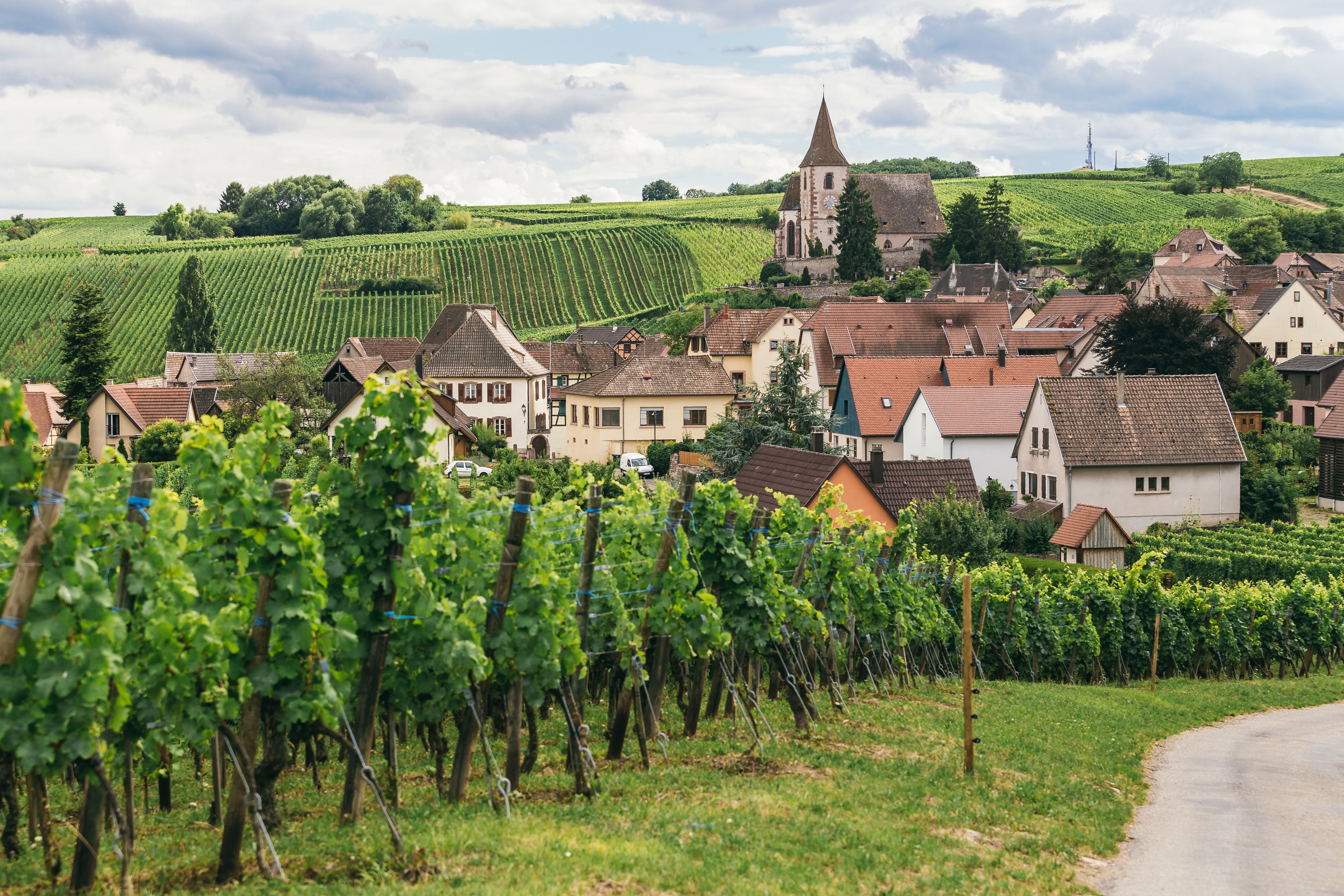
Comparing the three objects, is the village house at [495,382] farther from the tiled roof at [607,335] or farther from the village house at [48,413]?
the tiled roof at [607,335]

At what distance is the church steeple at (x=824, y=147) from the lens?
136250 millimetres

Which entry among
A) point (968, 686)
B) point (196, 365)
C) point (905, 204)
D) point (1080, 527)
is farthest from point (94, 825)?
point (905, 204)

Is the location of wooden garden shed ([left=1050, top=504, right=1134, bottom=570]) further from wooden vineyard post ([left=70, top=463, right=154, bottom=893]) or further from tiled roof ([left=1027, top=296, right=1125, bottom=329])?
tiled roof ([left=1027, top=296, right=1125, bottom=329])

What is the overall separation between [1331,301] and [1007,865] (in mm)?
91632

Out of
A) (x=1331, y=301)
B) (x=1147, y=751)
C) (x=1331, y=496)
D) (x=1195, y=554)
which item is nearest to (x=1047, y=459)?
(x=1195, y=554)

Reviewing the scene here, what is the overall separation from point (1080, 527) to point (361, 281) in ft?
308

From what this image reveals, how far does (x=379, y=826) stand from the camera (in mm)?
9219

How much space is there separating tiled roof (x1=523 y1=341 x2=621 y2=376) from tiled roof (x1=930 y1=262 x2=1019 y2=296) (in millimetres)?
38453

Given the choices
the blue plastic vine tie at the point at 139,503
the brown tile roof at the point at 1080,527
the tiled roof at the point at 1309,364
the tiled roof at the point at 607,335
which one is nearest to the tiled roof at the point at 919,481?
the brown tile roof at the point at 1080,527

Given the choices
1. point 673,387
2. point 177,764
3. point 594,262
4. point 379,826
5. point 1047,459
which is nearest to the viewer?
point 379,826

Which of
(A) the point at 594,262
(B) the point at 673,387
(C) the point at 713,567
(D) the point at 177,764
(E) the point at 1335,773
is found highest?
(A) the point at 594,262

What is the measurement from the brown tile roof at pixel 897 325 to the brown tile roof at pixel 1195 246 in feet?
170

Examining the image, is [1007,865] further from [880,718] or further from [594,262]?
[594,262]

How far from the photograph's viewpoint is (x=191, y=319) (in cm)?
9369
